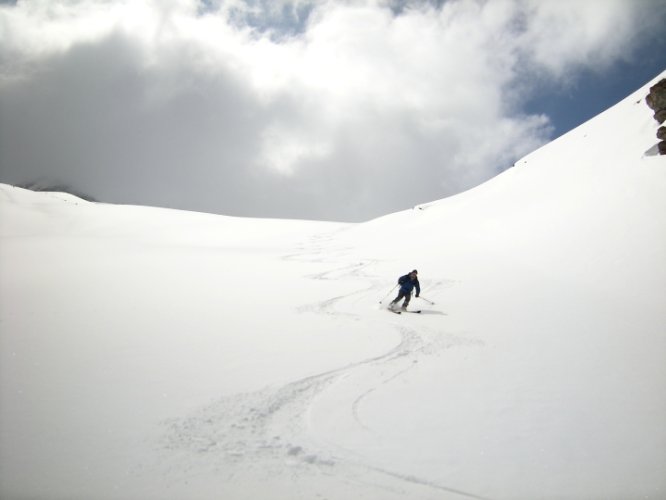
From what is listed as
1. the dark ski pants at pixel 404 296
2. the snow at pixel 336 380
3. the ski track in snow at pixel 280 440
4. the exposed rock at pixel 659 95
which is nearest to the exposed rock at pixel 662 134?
the exposed rock at pixel 659 95

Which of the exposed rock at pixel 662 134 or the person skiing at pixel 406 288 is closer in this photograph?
the person skiing at pixel 406 288

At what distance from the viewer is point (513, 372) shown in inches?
277

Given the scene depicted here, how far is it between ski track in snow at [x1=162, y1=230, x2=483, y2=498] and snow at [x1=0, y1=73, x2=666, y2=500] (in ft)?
0.09

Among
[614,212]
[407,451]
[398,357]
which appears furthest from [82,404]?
[614,212]

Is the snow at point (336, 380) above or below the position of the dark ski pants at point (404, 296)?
below

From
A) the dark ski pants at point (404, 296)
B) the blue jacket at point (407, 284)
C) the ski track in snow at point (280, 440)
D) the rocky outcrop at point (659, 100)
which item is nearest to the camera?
the ski track in snow at point (280, 440)

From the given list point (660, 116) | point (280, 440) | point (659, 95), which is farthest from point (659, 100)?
point (280, 440)

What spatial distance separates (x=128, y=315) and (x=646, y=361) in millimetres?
12895

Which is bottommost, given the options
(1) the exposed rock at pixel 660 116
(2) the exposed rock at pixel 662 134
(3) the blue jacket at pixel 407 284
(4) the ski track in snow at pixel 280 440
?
(4) the ski track in snow at pixel 280 440

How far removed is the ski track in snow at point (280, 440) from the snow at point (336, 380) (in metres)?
0.03

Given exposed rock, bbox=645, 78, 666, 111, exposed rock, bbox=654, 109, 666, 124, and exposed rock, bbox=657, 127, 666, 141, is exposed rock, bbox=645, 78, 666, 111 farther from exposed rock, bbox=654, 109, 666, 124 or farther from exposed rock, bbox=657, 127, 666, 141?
exposed rock, bbox=657, 127, 666, 141

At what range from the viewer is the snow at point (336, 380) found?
13.8ft

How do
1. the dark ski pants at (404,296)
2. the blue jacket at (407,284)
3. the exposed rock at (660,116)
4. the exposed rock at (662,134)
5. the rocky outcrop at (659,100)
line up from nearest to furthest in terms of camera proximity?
the dark ski pants at (404,296)
the blue jacket at (407,284)
the exposed rock at (662,134)
the exposed rock at (660,116)
the rocky outcrop at (659,100)

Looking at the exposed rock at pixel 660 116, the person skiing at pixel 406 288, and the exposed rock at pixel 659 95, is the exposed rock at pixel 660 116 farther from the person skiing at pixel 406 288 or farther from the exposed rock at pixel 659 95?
the person skiing at pixel 406 288
